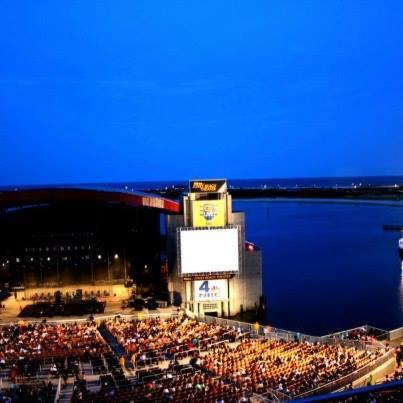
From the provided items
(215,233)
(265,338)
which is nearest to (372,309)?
(215,233)

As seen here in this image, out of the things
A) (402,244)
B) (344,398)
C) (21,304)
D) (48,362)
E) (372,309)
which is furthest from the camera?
(402,244)

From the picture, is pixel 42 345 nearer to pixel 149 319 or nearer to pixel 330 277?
pixel 149 319

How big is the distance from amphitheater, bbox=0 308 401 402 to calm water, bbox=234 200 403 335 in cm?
1305

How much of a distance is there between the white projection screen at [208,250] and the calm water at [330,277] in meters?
7.58

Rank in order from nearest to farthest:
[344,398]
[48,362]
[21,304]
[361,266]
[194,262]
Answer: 1. [344,398]
2. [48,362]
3. [194,262]
4. [21,304]
5. [361,266]

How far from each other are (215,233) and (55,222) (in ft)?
54.8

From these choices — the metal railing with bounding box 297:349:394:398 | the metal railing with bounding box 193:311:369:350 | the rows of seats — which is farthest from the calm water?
the metal railing with bounding box 297:349:394:398

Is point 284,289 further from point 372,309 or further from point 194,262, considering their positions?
point 194,262

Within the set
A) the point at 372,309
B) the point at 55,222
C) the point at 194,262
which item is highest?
the point at 55,222

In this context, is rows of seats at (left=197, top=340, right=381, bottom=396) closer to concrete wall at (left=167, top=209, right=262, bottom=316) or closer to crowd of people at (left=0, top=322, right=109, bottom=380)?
crowd of people at (left=0, top=322, right=109, bottom=380)

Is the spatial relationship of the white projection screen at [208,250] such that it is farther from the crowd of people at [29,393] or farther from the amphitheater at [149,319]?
the crowd of people at [29,393]

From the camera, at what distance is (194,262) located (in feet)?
137

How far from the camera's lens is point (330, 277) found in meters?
65.8

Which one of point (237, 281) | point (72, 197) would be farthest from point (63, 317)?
point (237, 281)
